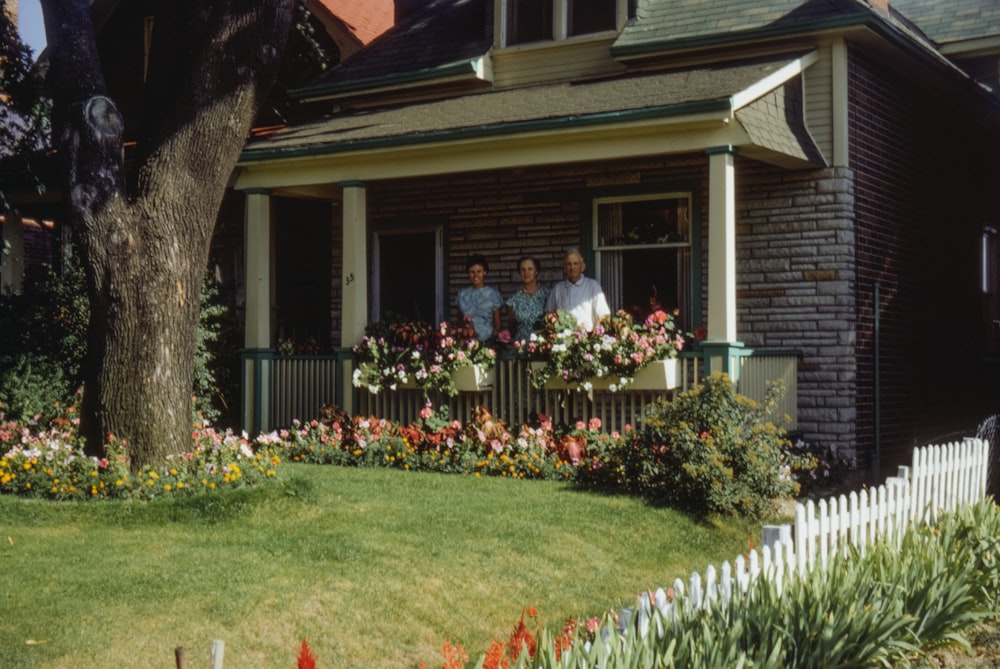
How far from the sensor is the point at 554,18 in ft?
46.1

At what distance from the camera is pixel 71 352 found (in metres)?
13.2

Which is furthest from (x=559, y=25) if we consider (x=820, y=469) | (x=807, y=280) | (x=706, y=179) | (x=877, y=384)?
(x=820, y=469)

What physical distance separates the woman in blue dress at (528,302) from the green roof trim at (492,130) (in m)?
1.32

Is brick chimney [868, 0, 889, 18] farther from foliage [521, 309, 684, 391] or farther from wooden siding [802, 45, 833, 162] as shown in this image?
foliage [521, 309, 684, 391]

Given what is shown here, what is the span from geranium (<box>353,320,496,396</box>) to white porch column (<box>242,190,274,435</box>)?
1.37 m

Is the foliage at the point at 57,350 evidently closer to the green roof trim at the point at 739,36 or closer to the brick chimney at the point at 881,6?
the green roof trim at the point at 739,36

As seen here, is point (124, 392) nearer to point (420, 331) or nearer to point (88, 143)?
point (88, 143)

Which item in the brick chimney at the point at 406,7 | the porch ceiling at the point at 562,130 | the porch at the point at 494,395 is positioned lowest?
the porch at the point at 494,395

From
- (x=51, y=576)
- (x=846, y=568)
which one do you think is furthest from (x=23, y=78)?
(x=846, y=568)

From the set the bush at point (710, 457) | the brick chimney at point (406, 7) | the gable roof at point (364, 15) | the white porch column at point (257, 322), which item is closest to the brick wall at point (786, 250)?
the bush at point (710, 457)

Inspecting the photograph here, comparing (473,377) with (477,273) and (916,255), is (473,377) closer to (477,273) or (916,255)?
(477,273)

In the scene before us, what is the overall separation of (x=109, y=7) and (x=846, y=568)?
1597cm

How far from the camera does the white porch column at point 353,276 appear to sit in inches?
504

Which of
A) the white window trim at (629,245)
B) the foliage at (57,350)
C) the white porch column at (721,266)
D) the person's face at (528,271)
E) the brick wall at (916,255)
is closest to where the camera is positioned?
A: the white porch column at (721,266)
